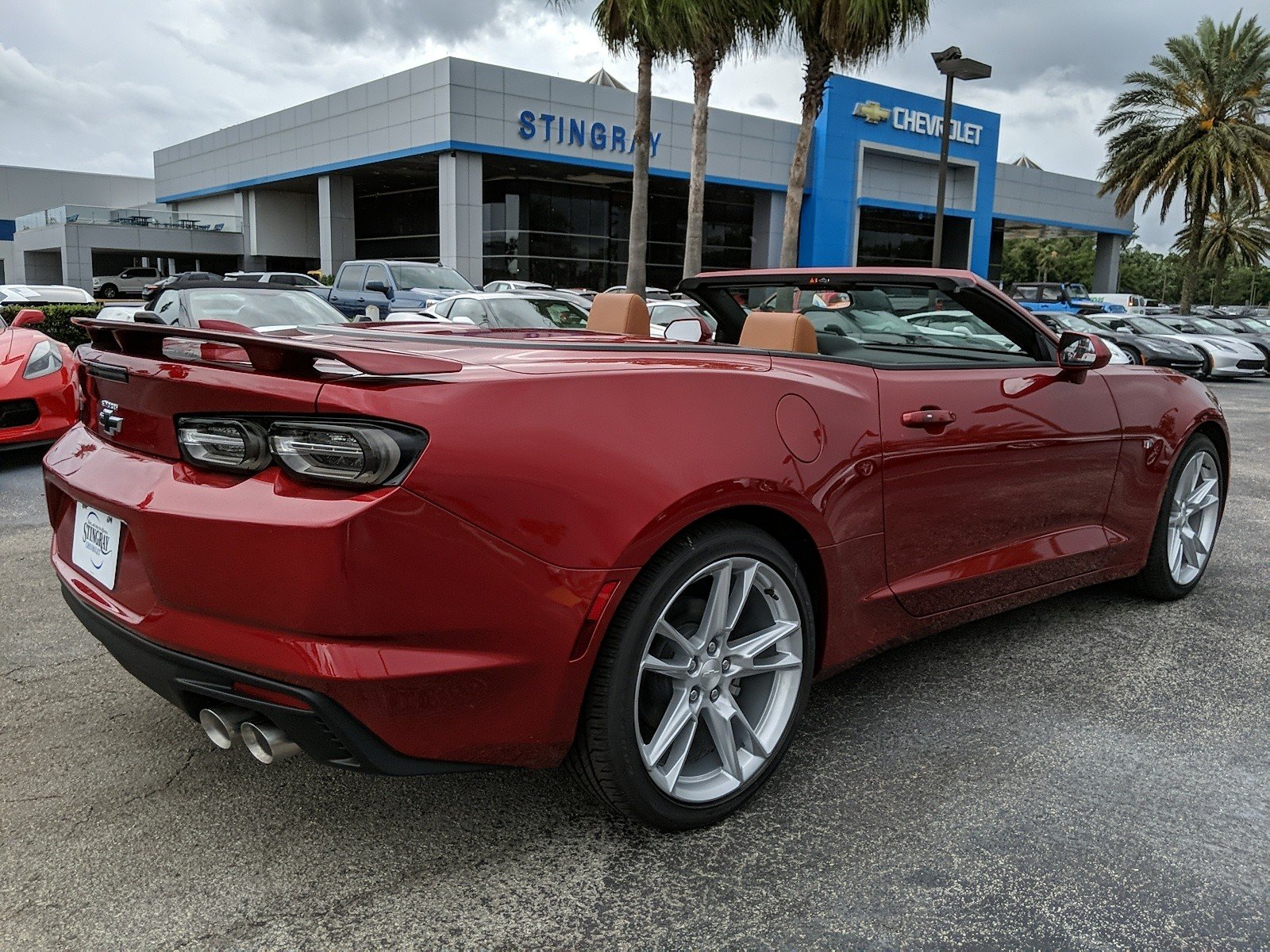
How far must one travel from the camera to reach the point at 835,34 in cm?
1795

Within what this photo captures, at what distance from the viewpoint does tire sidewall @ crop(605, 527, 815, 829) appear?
222 centimetres

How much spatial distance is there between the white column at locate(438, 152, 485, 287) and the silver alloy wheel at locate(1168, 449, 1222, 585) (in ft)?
95.8

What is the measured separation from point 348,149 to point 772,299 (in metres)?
35.4

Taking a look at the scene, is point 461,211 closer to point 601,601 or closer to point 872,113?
point 872,113

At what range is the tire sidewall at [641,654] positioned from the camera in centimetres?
→ 222

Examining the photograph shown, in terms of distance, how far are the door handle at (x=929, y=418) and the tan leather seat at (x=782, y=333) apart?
360 millimetres

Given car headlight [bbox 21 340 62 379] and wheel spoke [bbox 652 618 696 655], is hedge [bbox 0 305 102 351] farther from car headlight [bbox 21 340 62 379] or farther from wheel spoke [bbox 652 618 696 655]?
wheel spoke [bbox 652 618 696 655]

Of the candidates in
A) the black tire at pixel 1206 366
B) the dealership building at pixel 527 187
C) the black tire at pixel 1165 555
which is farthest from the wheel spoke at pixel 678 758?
the dealership building at pixel 527 187

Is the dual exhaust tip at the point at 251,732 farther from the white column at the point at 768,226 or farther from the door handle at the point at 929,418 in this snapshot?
the white column at the point at 768,226

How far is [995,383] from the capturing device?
332cm

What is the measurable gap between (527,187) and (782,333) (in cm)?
3396

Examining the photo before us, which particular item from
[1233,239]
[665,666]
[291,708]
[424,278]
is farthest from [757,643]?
[1233,239]

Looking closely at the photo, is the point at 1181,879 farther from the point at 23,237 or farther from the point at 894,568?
the point at 23,237

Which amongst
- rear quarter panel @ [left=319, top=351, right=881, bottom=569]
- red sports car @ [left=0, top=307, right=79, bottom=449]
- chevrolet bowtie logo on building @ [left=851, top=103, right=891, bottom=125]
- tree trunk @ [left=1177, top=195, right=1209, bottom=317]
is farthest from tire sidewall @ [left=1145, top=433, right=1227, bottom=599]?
chevrolet bowtie logo on building @ [left=851, top=103, right=891, bottom=125]
